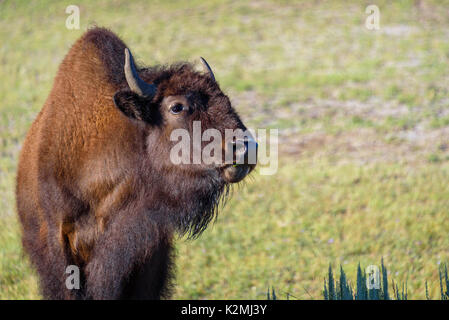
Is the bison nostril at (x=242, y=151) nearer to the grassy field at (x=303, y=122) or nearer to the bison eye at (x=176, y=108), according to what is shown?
the bison eye at (x=176, y=108)

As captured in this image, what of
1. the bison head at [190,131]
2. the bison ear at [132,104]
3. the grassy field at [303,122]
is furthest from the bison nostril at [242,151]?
the grassy field at [303,122]

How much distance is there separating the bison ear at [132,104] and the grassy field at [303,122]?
1725 millimetres

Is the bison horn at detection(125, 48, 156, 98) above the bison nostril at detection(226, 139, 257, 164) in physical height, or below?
above

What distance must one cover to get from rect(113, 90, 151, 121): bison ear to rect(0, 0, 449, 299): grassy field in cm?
172

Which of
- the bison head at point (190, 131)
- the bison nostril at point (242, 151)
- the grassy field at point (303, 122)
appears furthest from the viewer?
the grassy field at point (303, 122)

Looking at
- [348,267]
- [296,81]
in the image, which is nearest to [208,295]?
[348,267]

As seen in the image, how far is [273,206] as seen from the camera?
28.4ft

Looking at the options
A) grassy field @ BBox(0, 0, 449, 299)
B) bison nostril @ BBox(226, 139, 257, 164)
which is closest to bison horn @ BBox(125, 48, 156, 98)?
bison nostril @ BBox(226, 139, 257, 164)

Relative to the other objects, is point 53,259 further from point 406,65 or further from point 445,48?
point 445,48

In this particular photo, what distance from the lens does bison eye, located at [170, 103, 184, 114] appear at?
459 centimetres

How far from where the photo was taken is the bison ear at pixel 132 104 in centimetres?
456

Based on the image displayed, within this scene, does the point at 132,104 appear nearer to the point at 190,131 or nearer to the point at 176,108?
the point at 176,108

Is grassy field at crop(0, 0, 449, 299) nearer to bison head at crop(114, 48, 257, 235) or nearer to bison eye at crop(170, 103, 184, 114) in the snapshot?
bison head at crop(114, 48, 257, 235)
